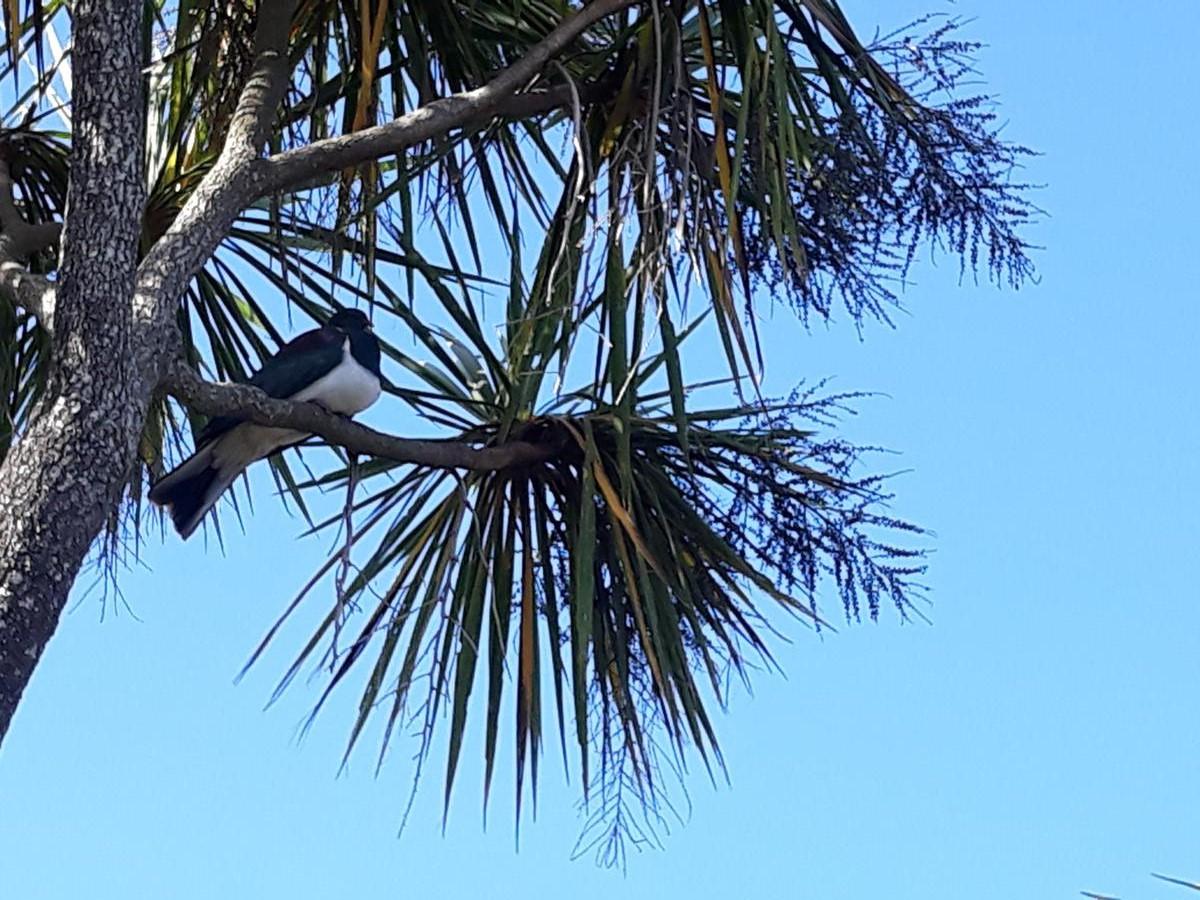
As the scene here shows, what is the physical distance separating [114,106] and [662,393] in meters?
1.55

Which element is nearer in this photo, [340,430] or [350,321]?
[340,430]

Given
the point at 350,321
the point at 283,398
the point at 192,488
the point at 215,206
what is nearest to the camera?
the point at 215,206

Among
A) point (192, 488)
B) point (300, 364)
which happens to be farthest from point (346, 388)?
point (192, 488)

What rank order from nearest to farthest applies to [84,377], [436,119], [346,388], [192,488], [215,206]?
[84,377] < [215,206] < [436,119] < [192,488] < [346,388]

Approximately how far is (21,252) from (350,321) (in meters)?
0.78

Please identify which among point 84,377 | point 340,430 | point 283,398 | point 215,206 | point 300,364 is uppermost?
point 300,364

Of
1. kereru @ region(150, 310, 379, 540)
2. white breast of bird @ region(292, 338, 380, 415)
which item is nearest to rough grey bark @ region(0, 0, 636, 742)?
kereru @ region(150, 310, 379, 540)

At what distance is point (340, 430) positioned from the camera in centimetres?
346

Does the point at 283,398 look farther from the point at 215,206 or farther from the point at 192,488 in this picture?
the point at 215,206

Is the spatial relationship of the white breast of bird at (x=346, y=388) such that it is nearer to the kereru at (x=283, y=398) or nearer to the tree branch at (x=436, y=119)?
the kereru at (x=283, y=398)

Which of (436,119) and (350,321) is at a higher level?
(350,321)

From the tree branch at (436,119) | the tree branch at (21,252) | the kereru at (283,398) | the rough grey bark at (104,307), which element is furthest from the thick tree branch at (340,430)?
the tree branch at (436,119)

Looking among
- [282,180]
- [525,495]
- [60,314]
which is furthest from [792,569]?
[60,314]

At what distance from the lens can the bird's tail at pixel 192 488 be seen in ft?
12.1
